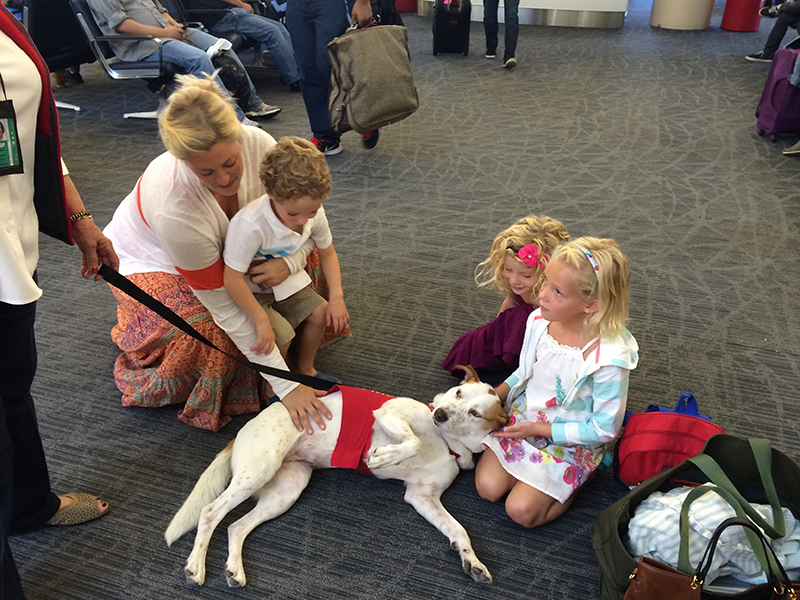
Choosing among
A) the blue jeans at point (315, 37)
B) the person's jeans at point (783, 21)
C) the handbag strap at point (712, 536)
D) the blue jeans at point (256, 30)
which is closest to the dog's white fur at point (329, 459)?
the handbag strap at point (712, 536)

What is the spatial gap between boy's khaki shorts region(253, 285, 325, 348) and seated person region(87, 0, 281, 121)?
2383 millimetres

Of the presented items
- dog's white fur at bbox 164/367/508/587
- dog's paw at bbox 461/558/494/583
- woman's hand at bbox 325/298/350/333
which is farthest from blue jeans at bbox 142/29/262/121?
dog's paw at bbox 461/558/494/583

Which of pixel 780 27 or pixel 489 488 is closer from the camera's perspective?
pixel 489 488

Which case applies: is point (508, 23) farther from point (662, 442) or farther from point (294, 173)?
point (662, 442)

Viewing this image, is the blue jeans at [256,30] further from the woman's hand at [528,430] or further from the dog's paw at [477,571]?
the dog's paw at [477,571]

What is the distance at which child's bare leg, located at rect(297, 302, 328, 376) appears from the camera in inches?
80.1

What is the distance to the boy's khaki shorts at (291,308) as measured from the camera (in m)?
1.94

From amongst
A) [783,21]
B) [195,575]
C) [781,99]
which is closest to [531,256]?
[195,575]

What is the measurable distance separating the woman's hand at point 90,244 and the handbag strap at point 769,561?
1.49m

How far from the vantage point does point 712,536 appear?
122 centimetres

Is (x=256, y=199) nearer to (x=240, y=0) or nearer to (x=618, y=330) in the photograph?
(x=618, y=330)

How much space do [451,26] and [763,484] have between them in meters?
5.66

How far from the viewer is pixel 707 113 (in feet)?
15.1

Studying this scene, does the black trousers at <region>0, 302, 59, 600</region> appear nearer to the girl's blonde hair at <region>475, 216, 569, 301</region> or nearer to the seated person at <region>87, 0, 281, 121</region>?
the girl's blonde hair at <region>475, 216, 569, 301</region>
